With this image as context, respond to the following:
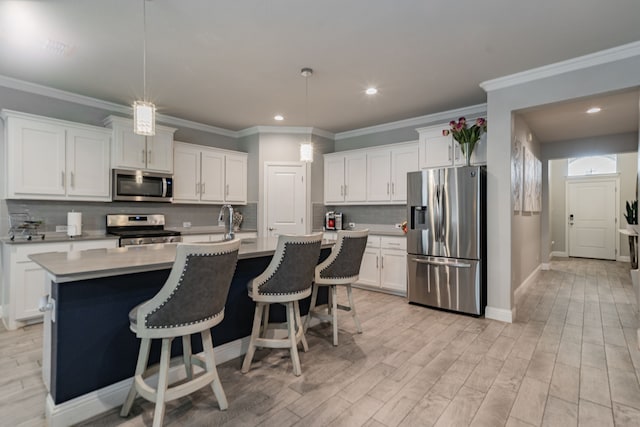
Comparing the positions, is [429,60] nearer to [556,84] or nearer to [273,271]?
[556,84]

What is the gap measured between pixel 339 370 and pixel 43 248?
10.6 ft

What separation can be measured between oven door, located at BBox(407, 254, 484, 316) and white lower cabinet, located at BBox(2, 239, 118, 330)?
4058 mm

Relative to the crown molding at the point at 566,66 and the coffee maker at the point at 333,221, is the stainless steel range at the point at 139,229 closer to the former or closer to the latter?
the coffee maker at the point at 333,221

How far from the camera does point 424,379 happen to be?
2.33m

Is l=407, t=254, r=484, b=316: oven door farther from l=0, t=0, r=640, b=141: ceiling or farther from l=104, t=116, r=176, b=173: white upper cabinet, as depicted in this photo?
l=104, t=116, r=176, b=173: white upper cabinet

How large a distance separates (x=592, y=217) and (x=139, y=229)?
9818 mm

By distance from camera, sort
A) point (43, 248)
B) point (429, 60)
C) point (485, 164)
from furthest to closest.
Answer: point (485, 164), point (43, 248), point (429, 60)

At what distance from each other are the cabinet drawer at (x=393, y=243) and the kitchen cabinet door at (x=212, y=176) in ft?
8.53

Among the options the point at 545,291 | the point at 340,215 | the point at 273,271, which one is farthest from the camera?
the point at 340,215

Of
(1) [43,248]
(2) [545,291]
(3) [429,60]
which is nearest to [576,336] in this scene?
(2) [545,291]

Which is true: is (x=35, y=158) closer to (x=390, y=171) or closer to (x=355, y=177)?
(x=355, y=177)

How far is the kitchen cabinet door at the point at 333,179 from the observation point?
5.55m

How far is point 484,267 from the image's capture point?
3729 millimetres

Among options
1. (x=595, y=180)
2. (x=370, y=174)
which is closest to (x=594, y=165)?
(x=595, y=180)
